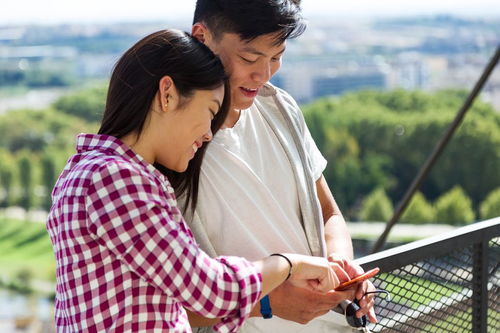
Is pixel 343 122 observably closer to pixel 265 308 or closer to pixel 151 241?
pixel 265 308

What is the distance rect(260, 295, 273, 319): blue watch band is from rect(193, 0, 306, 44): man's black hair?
0.31m

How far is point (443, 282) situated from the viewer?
1339 mm

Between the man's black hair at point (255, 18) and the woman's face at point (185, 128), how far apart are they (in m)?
0.19

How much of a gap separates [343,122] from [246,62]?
101ft

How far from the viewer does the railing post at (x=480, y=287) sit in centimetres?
138

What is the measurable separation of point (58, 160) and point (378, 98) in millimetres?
12359

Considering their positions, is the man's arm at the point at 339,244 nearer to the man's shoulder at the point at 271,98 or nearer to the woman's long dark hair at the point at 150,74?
the man's shoulder at the point at 271,98

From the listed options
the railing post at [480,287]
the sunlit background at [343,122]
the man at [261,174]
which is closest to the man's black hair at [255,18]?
the man at [261,174]

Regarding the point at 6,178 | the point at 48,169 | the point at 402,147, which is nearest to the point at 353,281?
the point at 402,147

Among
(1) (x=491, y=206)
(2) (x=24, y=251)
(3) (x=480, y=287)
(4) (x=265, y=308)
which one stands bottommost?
(2) (x=24, y=251)

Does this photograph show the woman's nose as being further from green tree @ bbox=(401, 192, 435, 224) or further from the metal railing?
green tree @ bbox=(401, 192, 435, 224)

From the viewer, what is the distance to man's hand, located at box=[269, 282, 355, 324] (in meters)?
1.00

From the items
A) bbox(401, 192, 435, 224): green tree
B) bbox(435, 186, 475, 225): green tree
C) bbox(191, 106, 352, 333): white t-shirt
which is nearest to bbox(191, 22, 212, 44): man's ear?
bbox(191, 106, 352, 333): white t-shirt

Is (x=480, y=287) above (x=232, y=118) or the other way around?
the other way around
